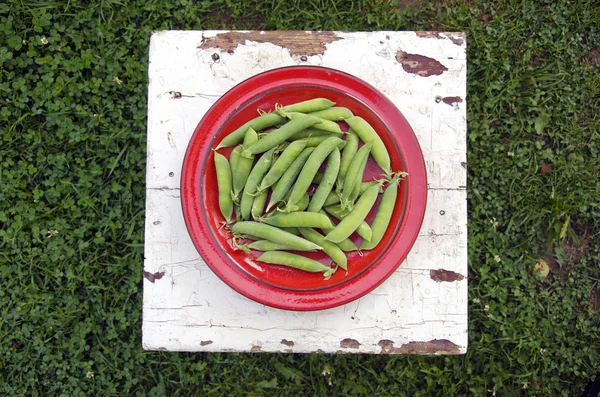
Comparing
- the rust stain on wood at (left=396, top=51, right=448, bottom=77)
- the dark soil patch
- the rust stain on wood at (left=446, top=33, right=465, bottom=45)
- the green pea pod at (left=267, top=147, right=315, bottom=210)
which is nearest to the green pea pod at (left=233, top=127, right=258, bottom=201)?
the green pea pod at (left=267, top=147, right=315, bottom=210)

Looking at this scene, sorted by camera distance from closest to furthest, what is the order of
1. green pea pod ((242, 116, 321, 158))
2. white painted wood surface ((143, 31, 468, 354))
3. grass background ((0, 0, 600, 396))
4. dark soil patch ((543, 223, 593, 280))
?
green pea pod ((242, 116, 321, 158)) < white painted wood surface ((143, 31, 468, 354)) < grass background ((0, 0, 600, 396)) < dark soil patch ((543, 223, 593, 280))

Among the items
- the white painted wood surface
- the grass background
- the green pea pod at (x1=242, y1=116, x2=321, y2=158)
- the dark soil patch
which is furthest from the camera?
the dark soil patch

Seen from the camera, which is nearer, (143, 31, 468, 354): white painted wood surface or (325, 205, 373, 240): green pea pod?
(325, 205, 373, 240): green pea pod

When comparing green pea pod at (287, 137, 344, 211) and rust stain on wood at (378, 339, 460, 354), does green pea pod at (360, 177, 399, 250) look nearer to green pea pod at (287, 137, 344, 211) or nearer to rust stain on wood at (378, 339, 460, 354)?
green pea pod at (287, 137, 344, 211)

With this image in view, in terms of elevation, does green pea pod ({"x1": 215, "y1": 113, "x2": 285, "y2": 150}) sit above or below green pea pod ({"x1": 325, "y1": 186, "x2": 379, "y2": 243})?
above

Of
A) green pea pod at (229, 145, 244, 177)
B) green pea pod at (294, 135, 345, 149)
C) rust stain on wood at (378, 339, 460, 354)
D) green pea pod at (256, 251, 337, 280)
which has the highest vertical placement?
green pea pod at (294, 135, 345, 149)

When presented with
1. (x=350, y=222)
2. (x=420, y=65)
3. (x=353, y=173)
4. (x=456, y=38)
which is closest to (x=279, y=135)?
(x=353, y=173)
